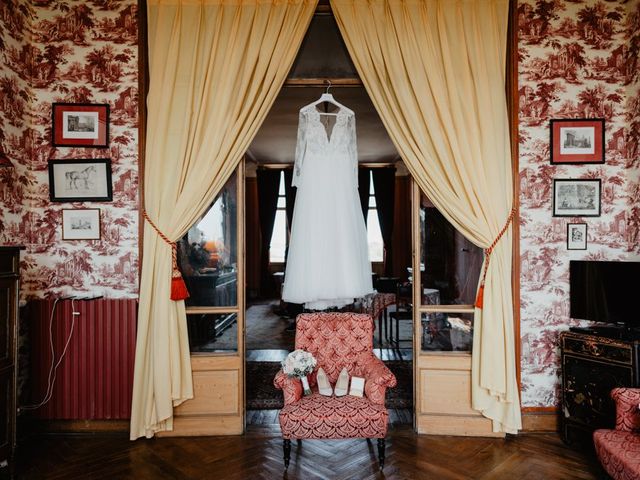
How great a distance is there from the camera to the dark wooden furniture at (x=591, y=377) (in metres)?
2.47

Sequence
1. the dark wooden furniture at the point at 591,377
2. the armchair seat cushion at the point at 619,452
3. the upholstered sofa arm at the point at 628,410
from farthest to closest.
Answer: the dark wooden furniture at the point at 591,377
the upholstered sofa arm at the point at 628,410
the armchair seat cushion at the point at 619,452

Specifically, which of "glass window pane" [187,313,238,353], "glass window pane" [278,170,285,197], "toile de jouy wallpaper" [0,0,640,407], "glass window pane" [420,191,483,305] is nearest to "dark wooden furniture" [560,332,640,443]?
"toile de jouy wallpaper" [0,0,640,407]

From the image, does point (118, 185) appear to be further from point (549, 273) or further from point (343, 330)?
point (549, 273)

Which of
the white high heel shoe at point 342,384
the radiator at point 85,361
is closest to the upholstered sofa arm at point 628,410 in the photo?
the white high heel shoe at point 342,384

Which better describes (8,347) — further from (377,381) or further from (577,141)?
(577,141)

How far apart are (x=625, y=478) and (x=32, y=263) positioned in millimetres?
3957

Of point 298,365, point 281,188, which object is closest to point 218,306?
point 298,365

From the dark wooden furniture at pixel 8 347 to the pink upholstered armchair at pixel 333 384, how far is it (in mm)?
1550

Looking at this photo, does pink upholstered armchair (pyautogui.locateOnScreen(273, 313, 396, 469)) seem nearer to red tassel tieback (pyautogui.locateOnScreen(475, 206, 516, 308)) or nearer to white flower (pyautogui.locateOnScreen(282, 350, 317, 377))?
white flower (pyautogui.locateOnScreen(282, 350, 317, 377))

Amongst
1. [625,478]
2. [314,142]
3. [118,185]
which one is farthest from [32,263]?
[625,478]

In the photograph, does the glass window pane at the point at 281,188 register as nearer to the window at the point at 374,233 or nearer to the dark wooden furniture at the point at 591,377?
the window at the point at 374,233

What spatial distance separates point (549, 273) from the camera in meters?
3.01

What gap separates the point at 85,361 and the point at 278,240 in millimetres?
6326

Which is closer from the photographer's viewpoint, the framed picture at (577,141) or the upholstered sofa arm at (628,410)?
the upholstered sofa arm at (628,410)
